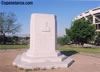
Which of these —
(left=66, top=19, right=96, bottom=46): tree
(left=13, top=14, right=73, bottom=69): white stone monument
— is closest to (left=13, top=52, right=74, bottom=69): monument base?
(left=13, top=14, right=73, bottom=69): white stone monument

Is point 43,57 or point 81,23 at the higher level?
point 81,23

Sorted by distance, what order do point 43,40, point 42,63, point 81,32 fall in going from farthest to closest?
1. point 81,32
2. point 43,40
3. point 42,63

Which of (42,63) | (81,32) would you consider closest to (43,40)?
(42,63)

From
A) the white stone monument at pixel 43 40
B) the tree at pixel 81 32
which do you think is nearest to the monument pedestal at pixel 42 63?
the white stone monument at pixel 43 40

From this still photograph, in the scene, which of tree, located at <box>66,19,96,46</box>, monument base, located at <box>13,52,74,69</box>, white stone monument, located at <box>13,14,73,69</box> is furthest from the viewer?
tree, located at <box>66,19,96,46</box>

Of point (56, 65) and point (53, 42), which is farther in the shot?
point (53, 42)

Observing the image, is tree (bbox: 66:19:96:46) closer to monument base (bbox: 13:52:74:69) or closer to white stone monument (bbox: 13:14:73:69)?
white stone monument (bbox: 13:14:73:69)

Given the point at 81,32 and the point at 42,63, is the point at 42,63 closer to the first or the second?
the point at 42,63

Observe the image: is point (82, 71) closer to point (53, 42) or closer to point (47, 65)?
point (47, 65)

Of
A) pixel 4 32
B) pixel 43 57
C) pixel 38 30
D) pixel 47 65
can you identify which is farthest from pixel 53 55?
pixel 4 32

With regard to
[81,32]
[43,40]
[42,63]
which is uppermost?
[81,32]

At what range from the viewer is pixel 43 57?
26.0ft

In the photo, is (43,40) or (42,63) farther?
(43,40)

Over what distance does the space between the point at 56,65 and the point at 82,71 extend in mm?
1450
